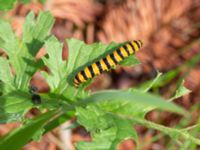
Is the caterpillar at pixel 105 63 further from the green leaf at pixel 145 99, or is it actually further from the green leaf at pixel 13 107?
the green leaf at pixel 145 99

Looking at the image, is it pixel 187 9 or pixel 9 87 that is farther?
pixel 187 9

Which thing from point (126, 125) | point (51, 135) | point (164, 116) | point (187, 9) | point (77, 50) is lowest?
point (164, 116)

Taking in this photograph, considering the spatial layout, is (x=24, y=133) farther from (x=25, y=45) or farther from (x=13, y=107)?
(x=25, y=45)

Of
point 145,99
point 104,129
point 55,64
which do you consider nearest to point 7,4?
point 55,64

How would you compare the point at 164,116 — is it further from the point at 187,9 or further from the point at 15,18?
the point at 15,18

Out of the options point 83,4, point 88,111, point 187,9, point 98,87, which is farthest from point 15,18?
point 88,111

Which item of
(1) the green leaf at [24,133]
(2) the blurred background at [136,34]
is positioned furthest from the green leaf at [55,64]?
(2) the blurred background at [136,34]

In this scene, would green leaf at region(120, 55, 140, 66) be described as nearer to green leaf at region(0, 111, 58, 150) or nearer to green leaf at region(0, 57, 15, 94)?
green leaf at region(0, 57, 15, 94)
